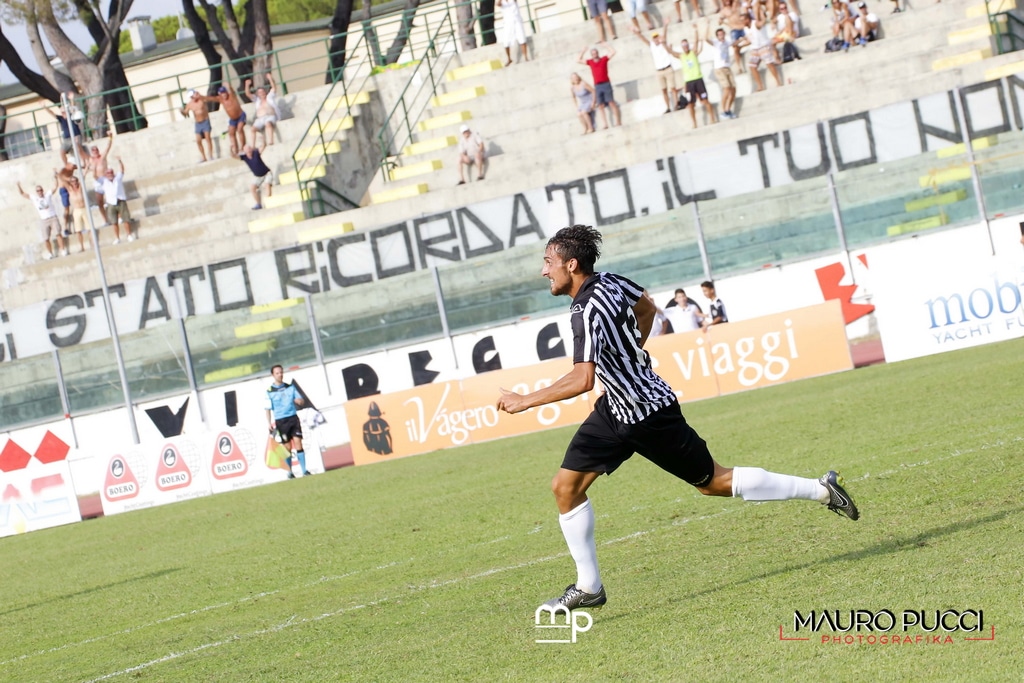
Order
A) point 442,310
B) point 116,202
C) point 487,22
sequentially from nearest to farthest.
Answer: point 442,310
point 116,202
point 487,22

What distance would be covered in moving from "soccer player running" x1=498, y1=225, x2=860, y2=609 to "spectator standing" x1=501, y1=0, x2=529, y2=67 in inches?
1092

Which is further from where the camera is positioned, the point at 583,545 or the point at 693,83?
the point at 693,83

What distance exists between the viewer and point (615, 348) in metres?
7.09

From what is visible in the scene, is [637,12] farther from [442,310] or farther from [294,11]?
[294,11]

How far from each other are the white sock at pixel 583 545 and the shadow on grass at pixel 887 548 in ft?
1.90

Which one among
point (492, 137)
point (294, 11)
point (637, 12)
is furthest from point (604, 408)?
point (294, 11)

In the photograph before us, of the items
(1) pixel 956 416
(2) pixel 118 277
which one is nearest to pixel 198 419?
(2) pixel 118 277

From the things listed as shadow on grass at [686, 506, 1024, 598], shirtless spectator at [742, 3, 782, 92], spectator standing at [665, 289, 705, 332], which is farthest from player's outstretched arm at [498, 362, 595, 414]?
shirtless spectator at [742, 3, 782, 92]

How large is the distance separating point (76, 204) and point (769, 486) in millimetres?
29884

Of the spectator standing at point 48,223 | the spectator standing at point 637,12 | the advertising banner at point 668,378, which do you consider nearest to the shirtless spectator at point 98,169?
the spectator standing at point 48,223

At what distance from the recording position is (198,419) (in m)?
27.2

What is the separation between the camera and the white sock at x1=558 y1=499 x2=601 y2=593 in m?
7.17

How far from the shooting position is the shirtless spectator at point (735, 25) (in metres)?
30.7

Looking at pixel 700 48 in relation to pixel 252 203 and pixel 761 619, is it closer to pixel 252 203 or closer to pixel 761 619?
pixel 252 203
